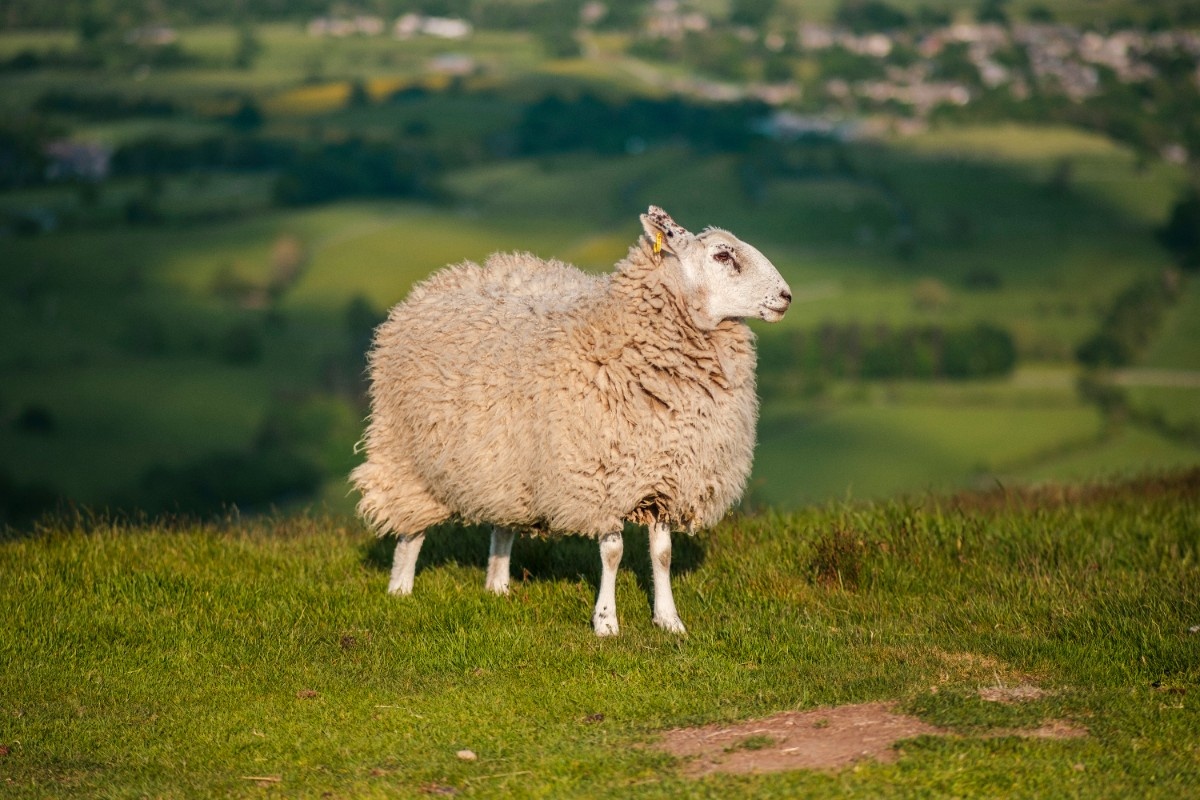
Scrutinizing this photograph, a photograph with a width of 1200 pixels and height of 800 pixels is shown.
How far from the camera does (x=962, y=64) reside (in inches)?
5394

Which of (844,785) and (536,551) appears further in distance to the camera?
(536,551)

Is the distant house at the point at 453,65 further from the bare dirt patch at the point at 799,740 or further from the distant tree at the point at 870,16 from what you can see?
the bare dirt patch at the point at 799,740

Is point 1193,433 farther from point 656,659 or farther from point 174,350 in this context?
point 656,659

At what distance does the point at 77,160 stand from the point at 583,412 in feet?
369

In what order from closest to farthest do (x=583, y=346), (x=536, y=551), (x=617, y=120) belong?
(x=583, y=346)
(x=536, y=551)
(x=617, y=120)

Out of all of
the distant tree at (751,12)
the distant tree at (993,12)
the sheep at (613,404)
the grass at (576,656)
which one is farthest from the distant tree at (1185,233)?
the sheep at (613,404)

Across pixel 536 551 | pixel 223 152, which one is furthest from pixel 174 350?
pixel 536 551

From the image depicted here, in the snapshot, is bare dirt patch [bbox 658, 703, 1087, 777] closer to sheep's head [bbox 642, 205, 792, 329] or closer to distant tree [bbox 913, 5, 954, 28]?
sheep's head [bbox 642, 205, 792, 329]

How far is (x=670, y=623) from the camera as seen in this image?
9.55m

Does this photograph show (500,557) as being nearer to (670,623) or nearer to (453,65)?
(670,623)

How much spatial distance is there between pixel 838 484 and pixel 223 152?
69.5 meters

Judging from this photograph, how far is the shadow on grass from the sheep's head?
2.26 metres

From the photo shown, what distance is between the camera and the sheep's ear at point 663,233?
945cm

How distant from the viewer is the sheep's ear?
9.45m
